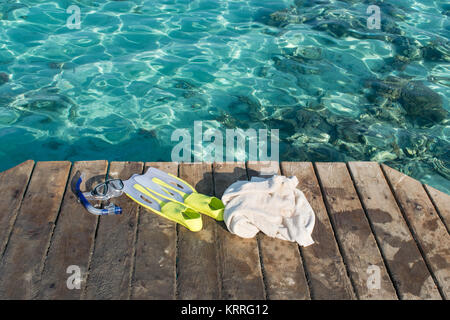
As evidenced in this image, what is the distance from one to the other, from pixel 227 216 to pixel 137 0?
770 cm

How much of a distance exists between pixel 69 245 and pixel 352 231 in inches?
104

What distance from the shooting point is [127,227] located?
4207mm

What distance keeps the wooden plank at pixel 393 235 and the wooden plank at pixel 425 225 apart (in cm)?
7

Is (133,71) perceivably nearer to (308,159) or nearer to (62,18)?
(62,18)

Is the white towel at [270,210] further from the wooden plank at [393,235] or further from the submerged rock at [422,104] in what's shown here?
the submerged rock at [422,104]

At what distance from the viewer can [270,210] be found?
14.0ft

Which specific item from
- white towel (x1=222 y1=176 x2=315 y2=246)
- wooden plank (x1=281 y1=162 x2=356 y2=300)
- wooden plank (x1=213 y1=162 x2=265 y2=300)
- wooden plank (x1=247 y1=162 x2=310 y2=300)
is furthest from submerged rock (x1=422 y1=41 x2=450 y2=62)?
wooden plank (x1=213 y1=162 x2=265 y2=300)

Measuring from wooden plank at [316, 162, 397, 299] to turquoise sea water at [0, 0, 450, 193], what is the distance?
78.3 inches

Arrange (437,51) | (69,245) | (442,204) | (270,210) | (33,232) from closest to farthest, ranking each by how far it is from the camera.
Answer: (69,245) → (33,232) → (270,210) → (442,204) → (437,51)

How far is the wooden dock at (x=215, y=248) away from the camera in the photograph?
375cm

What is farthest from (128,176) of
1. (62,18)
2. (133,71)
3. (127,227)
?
(62,18)

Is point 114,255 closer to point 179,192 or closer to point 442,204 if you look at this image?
point 179,192

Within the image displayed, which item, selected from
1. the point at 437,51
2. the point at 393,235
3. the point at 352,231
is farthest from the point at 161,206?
the point at 437,51

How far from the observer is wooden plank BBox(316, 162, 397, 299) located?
151 inches
